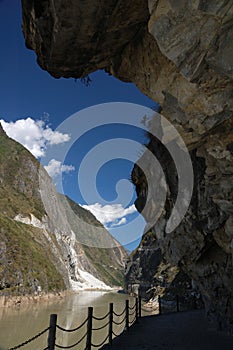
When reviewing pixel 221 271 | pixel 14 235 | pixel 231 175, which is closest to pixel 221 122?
pixel 231 175

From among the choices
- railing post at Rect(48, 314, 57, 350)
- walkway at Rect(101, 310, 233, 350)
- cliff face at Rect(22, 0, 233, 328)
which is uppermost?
cliff face at Rect(22, 0, 233, 328)

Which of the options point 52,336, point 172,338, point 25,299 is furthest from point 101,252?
point 52,336

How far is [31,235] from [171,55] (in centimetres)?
5648

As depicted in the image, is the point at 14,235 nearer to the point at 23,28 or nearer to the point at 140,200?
the point at 140,200

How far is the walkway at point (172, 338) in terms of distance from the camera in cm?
748

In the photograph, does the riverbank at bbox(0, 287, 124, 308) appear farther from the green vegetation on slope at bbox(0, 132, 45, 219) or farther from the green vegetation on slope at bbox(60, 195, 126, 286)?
the green vegetation on slope at bbox(60, 195, 126, 286)

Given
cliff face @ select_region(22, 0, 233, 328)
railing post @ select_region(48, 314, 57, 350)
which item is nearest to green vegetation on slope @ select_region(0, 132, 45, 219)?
railing post @ select_region(48, 314, 57, 350)

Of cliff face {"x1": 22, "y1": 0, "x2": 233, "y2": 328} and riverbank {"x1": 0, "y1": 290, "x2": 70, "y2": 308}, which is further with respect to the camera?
riverbank {"x1": 0, "y1": 290, "x2": 70, "y2": 308}

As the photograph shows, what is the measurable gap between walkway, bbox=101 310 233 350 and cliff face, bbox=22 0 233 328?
2767 mm

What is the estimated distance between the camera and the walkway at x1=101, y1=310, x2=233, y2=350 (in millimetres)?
7477

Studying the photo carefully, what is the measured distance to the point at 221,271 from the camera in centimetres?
936

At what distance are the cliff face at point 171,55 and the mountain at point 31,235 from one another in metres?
32.3

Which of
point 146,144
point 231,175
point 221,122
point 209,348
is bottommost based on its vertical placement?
point 209,348

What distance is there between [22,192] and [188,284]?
204 feet
